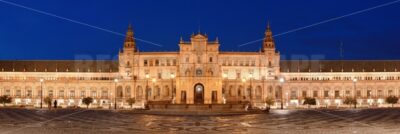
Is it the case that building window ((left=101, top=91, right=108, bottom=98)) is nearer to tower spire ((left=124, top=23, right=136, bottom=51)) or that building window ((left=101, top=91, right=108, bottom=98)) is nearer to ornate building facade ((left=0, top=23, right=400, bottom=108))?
ornate building facade ((left=0, top=23, right=400, bottom=108))

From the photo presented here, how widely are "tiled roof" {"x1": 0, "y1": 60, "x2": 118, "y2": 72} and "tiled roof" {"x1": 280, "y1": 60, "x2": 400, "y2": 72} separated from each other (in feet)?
160

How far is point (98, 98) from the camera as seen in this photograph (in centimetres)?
14912

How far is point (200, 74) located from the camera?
13238 cm

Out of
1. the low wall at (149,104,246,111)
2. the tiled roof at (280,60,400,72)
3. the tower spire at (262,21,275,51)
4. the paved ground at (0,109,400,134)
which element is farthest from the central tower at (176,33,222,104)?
the paved ground at (0,109,400,134)

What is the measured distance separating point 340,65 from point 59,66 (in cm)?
7841

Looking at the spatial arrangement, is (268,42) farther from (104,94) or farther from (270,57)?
(104,94)

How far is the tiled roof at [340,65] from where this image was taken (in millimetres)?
155250

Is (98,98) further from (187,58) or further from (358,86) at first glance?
(358,86)

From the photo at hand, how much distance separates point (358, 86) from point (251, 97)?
31.2m

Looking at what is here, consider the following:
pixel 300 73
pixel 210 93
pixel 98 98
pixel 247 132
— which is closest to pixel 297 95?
pixel 300 73

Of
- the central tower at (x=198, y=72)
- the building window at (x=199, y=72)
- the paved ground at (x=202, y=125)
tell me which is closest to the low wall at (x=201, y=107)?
the paved ground at (x=202, y=125)

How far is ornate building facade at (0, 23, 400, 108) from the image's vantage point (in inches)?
5443

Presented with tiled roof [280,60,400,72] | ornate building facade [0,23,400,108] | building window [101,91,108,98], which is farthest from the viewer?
tiled roof [280,60,400,72]

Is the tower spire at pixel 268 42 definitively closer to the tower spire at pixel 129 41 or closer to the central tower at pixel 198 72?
the central tower at pixel 198 72
